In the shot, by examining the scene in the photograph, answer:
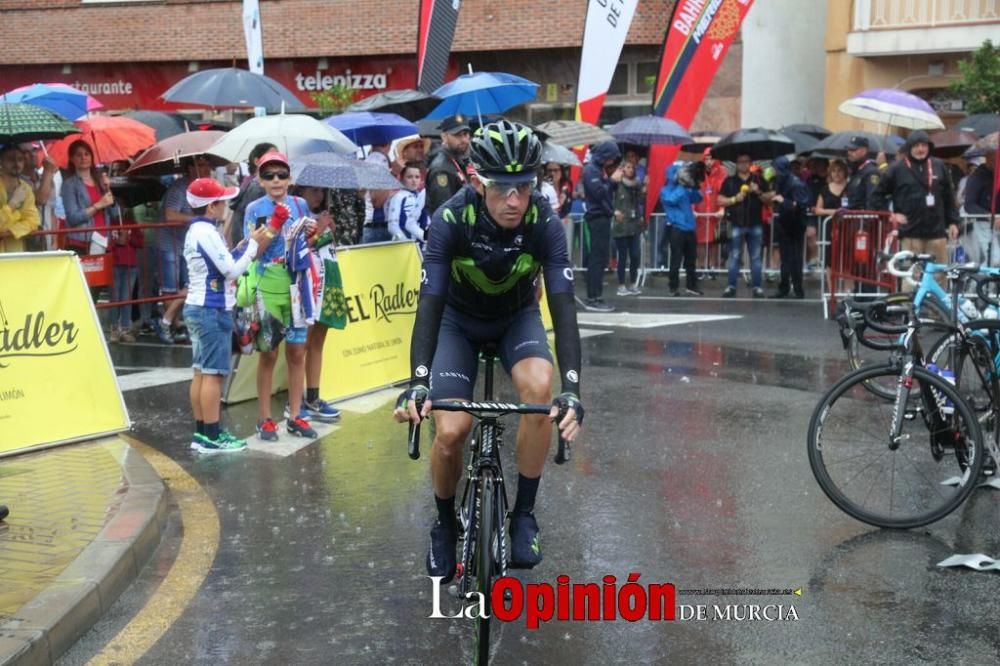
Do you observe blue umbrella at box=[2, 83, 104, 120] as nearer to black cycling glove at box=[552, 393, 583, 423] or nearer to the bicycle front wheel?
the bicycle front wheel

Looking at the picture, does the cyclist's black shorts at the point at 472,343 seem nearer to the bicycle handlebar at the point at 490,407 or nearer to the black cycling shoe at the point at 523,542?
the black cycling shoe at the point at 523,542

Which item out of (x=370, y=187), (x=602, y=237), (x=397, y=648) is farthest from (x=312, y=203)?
(x=602, y=237)

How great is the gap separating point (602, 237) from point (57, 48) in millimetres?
23562

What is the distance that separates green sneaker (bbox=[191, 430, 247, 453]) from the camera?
887 centimetres

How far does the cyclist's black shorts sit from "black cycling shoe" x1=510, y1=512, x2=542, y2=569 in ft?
1.91

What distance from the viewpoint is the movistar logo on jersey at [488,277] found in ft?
18.1

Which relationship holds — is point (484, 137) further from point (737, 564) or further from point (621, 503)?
point (621, 503)

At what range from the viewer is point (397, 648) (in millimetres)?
5215

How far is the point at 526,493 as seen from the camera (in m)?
5.64

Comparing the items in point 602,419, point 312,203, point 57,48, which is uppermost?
point 57,48

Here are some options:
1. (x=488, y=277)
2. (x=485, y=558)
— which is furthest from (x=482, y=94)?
(x=485, y=558)

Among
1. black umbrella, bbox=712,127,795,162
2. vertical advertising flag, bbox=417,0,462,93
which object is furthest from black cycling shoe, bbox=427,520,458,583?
black umbrella, bbox=712,127,795,162

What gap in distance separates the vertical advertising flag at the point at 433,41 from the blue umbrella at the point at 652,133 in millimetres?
2872

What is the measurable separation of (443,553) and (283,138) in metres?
6.63
